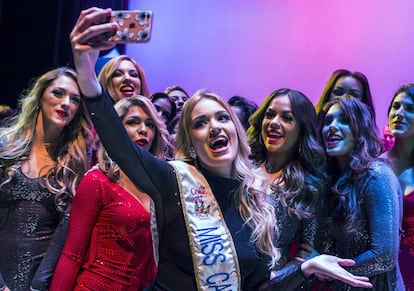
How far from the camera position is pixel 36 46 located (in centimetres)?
445

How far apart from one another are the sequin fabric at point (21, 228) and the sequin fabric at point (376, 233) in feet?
4.06

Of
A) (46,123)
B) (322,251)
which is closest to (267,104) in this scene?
(322,251)

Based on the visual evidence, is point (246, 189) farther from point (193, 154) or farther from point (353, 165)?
point (353, 165)

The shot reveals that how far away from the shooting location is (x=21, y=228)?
7.45 ft

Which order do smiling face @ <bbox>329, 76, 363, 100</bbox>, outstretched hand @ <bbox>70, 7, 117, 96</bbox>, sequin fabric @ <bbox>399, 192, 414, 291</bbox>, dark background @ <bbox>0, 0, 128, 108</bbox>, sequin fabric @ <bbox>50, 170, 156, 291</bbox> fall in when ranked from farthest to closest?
dark background @ <bbox>0, 0, 128, 108</bbox> < smiling face @ <bbox>329, 76, 363, 100</bbox> < sequin fabric @ <bbox>399, 192, 414, 291</bbox> < sequin fabric @ <bbox>50, 170, 156, 291</bbox> < outstretched hand @ <bbox>70, 7, 117, 96</bbox>

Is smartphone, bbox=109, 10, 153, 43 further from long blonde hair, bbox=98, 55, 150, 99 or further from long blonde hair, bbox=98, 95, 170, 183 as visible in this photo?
long blonde hair, bbox=98, 55, 150, 99

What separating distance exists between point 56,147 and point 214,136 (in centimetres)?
88

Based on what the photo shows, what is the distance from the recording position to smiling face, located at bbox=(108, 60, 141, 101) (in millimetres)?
3125

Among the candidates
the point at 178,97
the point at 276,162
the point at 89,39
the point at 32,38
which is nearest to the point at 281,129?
the point at 276,162

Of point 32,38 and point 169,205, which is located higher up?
point 32,38

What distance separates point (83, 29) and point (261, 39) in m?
3.17

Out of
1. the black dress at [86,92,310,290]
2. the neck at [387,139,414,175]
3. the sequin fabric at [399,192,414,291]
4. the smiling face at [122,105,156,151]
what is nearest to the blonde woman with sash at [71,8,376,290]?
the black dress at [86,92,310,290]

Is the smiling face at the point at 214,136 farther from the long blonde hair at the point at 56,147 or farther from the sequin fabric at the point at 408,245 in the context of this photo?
the sequin fabric at the point at 408,245

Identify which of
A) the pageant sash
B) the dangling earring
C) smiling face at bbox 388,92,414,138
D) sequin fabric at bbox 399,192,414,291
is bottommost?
sequin fabric at bbox 399,192,414,291
